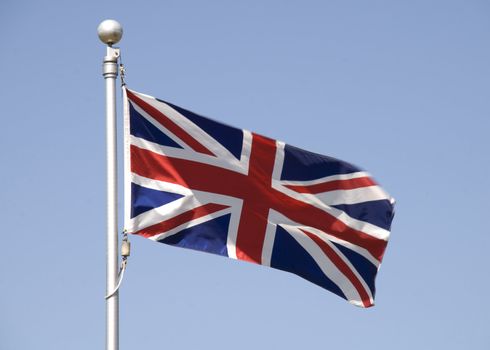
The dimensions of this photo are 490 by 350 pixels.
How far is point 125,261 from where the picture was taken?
515 inches

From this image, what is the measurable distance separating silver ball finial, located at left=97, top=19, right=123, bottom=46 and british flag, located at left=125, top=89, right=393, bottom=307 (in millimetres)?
883

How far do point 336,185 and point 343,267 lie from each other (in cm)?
125

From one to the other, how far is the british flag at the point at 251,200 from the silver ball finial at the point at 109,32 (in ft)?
2.90

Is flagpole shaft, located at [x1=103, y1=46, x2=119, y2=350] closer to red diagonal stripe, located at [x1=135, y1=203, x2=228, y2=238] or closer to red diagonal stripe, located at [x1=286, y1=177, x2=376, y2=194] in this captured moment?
red diagonal stripe, located at [x1=135, y1=203, x2=228, y2=238]

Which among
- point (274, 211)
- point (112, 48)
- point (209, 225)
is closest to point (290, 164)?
point (274, 211)

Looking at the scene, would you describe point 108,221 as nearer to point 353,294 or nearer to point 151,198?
point 151,198

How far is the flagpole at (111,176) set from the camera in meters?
12.8

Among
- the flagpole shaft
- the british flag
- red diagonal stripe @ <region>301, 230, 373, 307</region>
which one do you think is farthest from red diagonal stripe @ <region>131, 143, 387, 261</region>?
the flagpole shaft

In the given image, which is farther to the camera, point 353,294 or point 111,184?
point 353,294

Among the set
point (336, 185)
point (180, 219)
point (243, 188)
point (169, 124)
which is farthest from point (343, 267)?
point (169, 124)

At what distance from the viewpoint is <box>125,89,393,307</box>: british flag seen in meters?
14.3

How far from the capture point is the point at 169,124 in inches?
577

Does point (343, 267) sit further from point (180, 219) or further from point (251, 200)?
point (180, 219)

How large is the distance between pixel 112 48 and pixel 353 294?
554 centimetres
